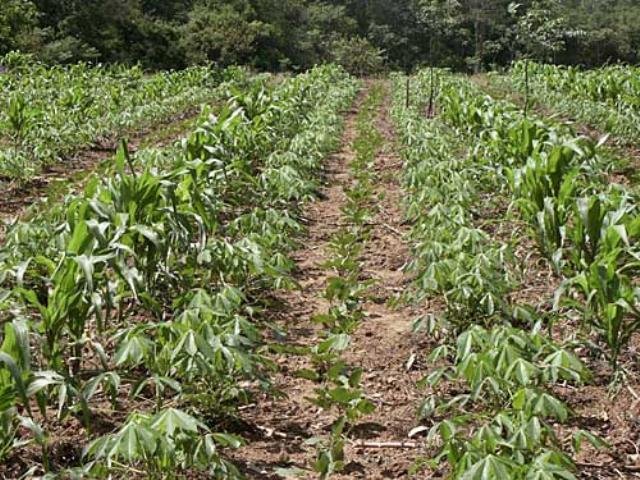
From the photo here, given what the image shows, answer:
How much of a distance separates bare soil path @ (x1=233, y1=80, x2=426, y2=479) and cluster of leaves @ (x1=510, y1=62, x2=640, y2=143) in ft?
15.0

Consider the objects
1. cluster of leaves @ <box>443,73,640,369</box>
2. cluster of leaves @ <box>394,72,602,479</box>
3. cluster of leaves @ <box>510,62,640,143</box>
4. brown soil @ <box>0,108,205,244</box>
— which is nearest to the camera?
cluster of leaves @ <box>394,72,602,479</box>

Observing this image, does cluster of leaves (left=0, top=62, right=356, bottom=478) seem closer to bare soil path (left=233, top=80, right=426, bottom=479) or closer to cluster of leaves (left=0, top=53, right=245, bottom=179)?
bare soil path (left=233, top=80, right=426, bottom=479)

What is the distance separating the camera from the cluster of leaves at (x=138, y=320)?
1.88 m

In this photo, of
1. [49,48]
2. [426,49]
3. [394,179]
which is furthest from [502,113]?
[426,49]

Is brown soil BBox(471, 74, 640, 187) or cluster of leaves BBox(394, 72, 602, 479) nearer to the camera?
cluster of leaves BBox(394, 72, 602, 479)

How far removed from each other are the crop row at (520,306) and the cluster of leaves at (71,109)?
4.13 m

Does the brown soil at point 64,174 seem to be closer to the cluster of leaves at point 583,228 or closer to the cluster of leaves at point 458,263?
the cluster of leaves at point 458,263

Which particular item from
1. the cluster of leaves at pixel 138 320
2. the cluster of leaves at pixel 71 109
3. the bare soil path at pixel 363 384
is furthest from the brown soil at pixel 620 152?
the cluster of leaves at pixel 71 109

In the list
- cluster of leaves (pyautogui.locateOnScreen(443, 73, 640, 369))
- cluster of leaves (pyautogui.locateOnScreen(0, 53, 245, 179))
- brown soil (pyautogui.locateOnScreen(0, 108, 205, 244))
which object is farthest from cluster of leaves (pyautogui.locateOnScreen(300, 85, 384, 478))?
cluster of leaves (pyautogui.locateOnScreen(0, 53, 245, 179))

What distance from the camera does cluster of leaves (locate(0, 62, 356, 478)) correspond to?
6.16 feet

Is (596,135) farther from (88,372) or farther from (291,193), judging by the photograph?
(88,372)

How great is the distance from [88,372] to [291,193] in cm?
303

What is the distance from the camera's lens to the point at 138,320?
11.1ft

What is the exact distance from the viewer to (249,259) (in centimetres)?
317
